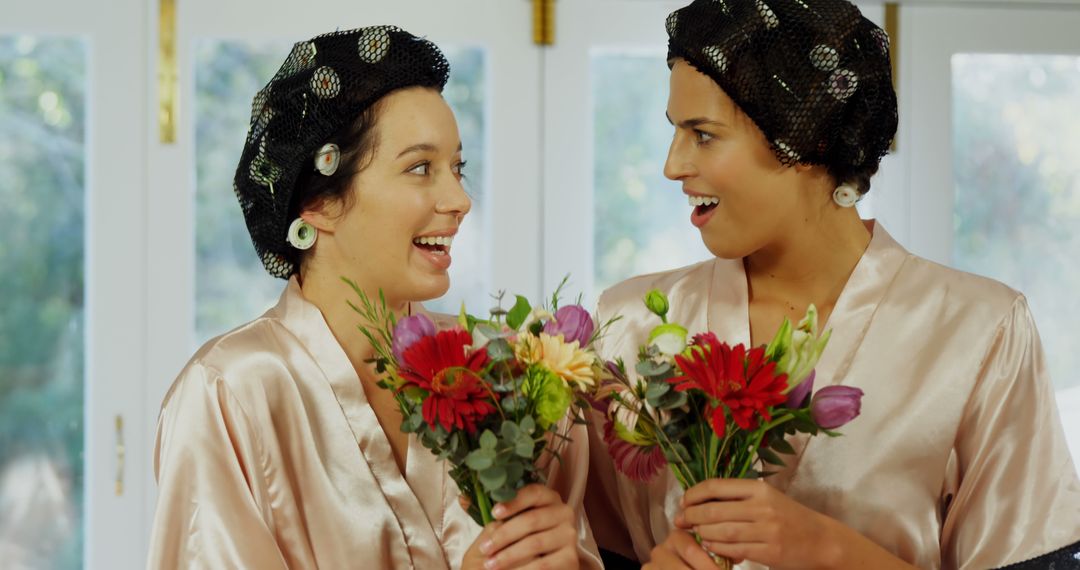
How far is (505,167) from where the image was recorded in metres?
3.63

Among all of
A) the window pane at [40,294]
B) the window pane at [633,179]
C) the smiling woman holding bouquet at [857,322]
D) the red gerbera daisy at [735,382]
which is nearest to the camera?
the red gerbera daisy at [735,382]

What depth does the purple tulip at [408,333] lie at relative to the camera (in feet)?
5.05

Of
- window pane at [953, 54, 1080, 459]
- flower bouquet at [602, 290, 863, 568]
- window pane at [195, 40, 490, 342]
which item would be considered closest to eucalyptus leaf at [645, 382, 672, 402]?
flower bouquet at [602, 290, 863, 568]

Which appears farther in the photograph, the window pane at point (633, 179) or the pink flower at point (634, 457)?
the window pane at point (633, 179)

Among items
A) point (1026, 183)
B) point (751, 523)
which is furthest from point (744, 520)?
point (1026, 183)

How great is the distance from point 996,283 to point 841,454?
35 cm

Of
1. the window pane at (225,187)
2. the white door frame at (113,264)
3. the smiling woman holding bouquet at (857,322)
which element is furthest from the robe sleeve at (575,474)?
the white door frame at (113,264)

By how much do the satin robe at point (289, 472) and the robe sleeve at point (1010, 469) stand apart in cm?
54

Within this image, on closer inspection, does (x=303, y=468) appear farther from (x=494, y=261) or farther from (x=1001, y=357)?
(x=494, y=261)

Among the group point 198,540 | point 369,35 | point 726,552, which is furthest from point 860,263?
point 198,540

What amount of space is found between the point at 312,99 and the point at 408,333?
446 mm

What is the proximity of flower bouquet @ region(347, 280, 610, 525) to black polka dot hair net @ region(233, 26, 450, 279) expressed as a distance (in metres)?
0.39

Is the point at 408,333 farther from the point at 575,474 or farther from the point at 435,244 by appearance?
the point at 575,474

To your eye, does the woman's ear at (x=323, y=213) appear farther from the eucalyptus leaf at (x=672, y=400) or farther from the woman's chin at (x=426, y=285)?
the eucalyptus leaf at (x=672, y=400)
